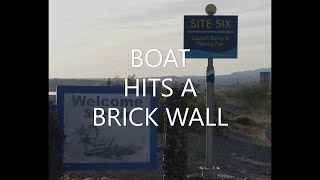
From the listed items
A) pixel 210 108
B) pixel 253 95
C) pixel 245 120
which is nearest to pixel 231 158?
pixel 210 108

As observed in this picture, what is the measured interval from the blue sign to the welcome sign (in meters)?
1.05

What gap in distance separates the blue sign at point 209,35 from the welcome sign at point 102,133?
105 cm

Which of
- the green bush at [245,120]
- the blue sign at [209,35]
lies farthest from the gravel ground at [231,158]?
the blue sign at [209,35]

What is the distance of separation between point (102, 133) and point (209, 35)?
217 centimetres

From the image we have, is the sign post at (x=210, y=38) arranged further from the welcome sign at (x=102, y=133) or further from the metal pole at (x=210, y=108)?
the welcome sign at (x=102, y=133)

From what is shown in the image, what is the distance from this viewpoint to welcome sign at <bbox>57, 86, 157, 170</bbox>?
8383 millimetres

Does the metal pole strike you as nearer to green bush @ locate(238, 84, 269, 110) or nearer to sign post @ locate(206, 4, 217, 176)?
sign post @ locate(206, 4, 217, 176)

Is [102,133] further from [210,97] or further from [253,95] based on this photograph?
[253,95]

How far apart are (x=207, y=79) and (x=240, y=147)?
18.8 ft

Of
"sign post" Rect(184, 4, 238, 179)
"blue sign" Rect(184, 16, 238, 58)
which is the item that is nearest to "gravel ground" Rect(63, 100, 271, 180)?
"sign post" Rect(184, 4, 238, 179)
